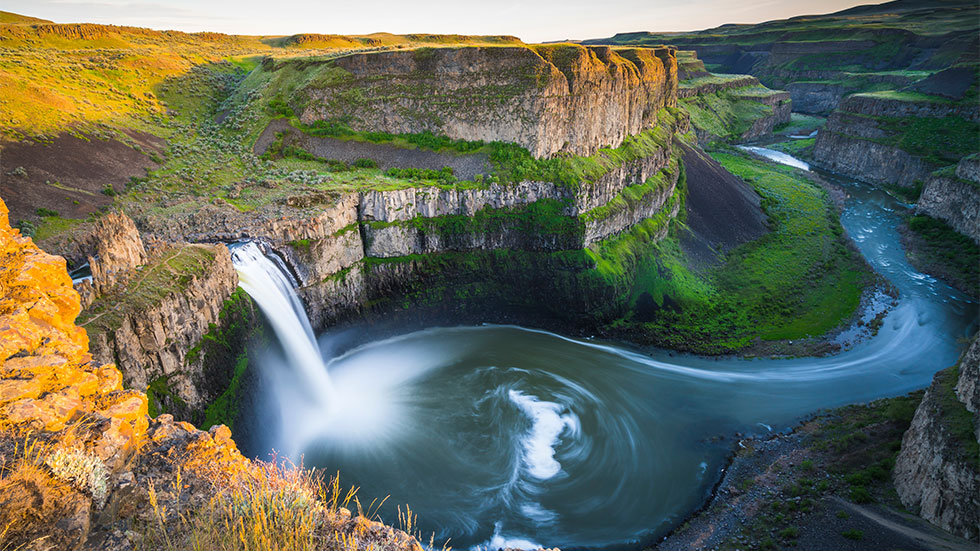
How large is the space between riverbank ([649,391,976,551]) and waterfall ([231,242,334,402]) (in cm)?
1985

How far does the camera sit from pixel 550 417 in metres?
27.8

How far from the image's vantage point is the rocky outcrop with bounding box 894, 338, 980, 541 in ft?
56.0

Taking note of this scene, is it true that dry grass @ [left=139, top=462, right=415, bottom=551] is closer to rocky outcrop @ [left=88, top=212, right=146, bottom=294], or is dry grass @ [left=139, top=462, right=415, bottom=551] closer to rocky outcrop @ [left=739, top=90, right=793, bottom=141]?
rocky outcrop @ [left=88, top=212, right=146, bottom=294]

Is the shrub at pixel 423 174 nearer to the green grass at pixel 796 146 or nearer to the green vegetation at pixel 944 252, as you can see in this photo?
the green vegetation at pixel 944 252

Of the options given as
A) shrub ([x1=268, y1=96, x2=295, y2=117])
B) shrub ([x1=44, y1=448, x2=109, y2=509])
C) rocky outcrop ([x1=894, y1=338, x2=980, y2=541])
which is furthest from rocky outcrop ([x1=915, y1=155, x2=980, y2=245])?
shrub ([x1=268, y1=96, x2=295, y2=117])

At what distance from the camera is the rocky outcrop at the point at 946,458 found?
17.1 meters

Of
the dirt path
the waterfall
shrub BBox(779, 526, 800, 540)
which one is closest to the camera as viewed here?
the dirt path

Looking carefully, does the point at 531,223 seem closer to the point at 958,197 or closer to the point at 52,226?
the point at 52,226

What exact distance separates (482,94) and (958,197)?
170 feet

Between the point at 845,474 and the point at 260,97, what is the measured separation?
54.3m

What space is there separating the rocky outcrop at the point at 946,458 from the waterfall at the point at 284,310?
1106 inches

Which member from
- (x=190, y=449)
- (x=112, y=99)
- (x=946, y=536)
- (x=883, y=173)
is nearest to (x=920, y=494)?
(x=946, y=536)

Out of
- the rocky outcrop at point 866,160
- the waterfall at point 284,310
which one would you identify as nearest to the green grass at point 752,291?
the waterfall at point 284,310

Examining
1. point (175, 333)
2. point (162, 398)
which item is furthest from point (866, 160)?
point (162, 398)
